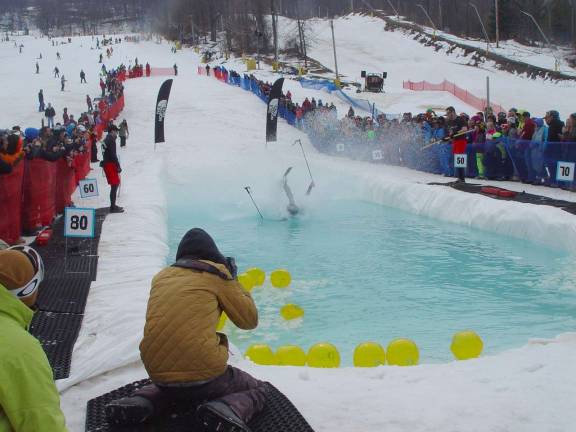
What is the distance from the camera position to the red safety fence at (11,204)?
9.72m

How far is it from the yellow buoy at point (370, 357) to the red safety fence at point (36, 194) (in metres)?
6.92

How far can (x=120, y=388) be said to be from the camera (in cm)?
506

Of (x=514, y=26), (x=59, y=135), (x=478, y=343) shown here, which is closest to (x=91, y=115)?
(x=59, y=135)

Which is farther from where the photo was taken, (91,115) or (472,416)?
(91,115)

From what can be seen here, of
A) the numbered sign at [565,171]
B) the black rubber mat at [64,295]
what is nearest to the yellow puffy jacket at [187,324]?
the black rubber mat at [64,295]

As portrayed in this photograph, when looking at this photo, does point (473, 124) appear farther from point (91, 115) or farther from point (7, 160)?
point (91, 115)

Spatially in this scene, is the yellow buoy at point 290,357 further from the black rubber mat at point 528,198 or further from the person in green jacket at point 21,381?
the black rubber mat at point 528,198

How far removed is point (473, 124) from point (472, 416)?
14010 millimetres

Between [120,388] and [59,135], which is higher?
[59,135]

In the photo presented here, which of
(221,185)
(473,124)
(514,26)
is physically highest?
(514,26)

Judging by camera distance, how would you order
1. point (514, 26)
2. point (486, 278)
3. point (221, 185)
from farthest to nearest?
point (514, 26) → point (221, 185) → point (486, 278)

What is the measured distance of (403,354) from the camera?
7.00m

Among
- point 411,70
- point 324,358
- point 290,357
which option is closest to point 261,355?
point 290,357

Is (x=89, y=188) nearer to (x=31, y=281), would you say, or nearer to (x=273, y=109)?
(x=31, y=281)
